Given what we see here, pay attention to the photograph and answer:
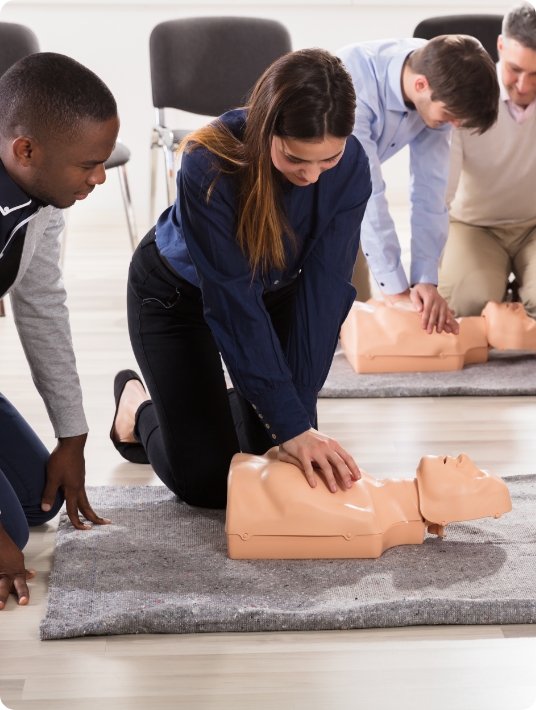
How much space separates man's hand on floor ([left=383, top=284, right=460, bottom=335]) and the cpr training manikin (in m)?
0.02

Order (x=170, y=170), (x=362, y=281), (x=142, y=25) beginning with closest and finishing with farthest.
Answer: (x=362, y=281) → (x=170, y=170) → (x=142, y=25)

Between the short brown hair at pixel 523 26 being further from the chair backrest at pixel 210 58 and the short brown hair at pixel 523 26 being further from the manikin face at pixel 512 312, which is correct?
the chair backrest at pixel 210 58

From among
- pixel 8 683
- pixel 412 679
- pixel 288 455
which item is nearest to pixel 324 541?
pixel 288 455

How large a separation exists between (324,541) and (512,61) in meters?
1.56

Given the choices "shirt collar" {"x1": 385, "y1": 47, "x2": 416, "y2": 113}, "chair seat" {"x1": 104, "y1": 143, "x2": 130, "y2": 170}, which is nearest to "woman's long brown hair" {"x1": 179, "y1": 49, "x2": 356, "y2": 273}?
"shirt collar" {"x1": 385, "y1": 47, "x2": 416, "y2": 113}

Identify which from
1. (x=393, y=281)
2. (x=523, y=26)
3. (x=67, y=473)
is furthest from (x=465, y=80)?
(x=67, y=473)

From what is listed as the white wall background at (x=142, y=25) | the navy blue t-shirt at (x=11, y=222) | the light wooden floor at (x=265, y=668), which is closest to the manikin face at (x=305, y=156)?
the navy blue t-shirt at (x=11, y=222)

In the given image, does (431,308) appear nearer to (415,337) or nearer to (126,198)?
(415,337)

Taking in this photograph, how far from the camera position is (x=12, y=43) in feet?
10.3

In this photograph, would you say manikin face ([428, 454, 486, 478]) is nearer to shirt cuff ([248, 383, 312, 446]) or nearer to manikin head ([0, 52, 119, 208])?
shirt cuff ([248, 383, 312, 446])

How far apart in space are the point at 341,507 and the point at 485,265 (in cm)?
145

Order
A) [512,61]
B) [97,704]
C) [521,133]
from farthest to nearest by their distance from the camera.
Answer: [521,133], [512,61], [97,704]

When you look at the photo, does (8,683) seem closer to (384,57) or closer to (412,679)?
(412,679)

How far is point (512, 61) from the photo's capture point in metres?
2.42
